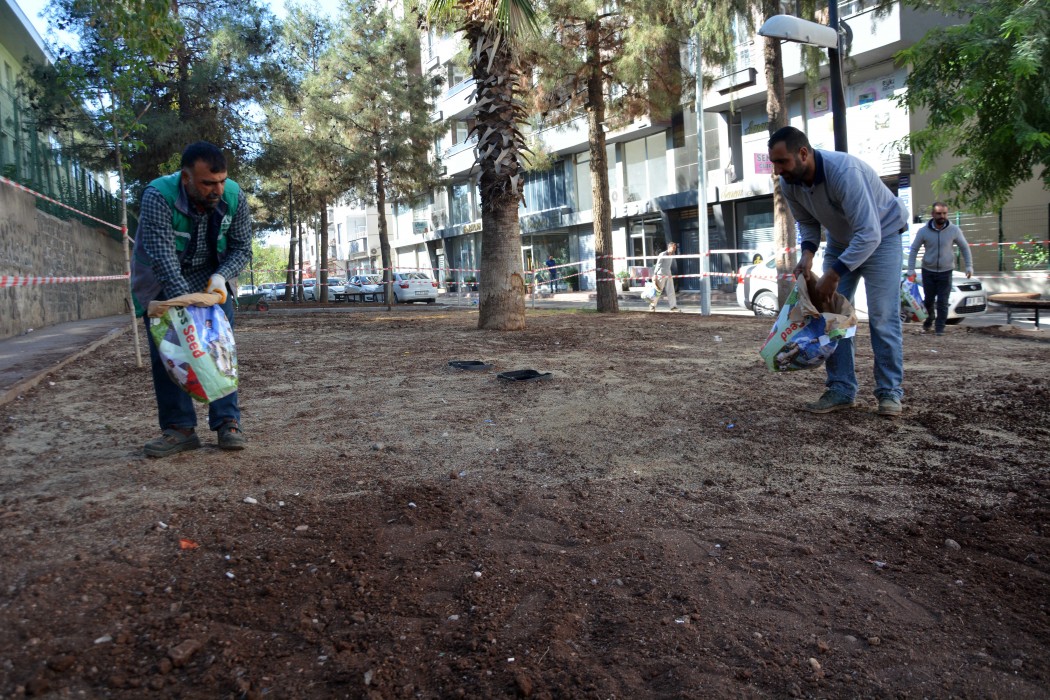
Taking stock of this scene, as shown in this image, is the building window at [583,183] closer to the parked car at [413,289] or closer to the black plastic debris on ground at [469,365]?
the parked car at [413,289]

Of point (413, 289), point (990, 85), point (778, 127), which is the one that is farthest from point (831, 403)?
point (413, 289)

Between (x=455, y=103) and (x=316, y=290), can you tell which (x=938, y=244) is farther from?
(x=455, y=103)

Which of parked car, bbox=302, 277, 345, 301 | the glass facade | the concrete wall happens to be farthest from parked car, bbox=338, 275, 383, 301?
the concrete wall

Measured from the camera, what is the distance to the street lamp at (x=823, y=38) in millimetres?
9797

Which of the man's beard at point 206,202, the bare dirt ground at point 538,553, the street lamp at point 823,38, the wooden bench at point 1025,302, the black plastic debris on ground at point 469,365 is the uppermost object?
the street lamp at point 823,38

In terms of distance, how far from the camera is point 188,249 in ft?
13.7

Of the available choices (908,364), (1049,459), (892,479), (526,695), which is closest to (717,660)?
(526,695)

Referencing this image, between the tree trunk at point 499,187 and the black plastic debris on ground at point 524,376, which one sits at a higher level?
the tree trunk at point 499,187

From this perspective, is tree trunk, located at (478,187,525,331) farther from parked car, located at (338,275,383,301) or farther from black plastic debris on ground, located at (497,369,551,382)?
parked car, located at (338,275,383,301)

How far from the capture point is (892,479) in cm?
366

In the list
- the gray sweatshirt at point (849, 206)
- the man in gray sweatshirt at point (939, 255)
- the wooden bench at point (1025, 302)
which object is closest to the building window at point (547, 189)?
the wooden bench at point (1025, 302)

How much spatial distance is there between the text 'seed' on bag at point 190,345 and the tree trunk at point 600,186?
45.2 ft

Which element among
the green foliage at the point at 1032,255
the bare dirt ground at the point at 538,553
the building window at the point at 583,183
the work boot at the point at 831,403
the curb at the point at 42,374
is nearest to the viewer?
the bare dirt ground at the point at 538,553

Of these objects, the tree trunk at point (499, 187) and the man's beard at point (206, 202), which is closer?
the man's beard at point (206, 202)
